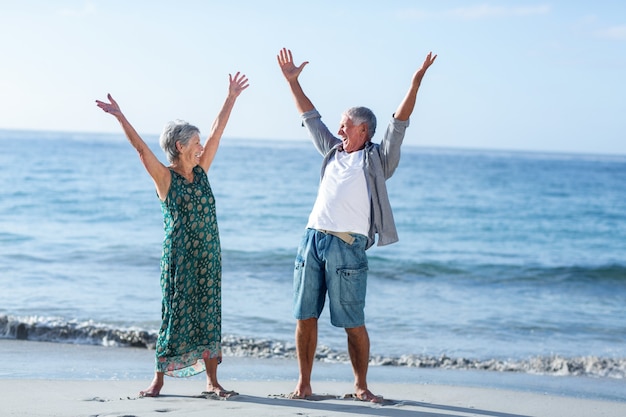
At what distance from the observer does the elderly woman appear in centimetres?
500

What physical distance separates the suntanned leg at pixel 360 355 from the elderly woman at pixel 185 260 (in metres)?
0.81

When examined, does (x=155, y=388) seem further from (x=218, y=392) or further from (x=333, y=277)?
(x=333, y=277)

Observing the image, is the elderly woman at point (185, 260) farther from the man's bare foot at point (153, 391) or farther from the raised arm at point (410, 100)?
the raised arm at point (410, 100)

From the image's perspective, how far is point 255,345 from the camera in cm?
806

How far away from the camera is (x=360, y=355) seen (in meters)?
5.21

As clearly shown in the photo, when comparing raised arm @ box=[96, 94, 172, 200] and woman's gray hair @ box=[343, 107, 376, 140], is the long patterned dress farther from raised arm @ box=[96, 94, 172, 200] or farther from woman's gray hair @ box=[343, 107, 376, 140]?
woman's gray hair @ box=[343, 107, 376, 140]

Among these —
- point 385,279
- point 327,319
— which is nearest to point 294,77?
point 327,319

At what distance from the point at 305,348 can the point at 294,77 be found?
175 cm

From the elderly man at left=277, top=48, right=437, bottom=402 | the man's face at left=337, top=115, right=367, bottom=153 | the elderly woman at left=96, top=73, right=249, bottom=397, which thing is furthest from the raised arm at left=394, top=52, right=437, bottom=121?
the elderly woman at left=96, top=73, right=249, bottom=397

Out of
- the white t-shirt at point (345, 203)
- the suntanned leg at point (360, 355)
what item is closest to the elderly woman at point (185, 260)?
the white t-shirt at point (345, 203)

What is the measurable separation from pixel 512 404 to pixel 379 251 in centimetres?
1004

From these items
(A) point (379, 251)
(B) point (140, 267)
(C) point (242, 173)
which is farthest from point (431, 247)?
(C) point (242, 173)

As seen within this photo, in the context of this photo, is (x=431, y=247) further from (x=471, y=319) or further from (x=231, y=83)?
(x=231, y=83)

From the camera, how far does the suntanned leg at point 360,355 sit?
5.18 metres
